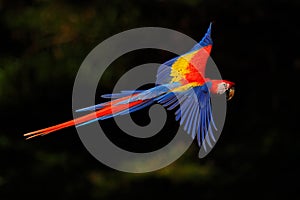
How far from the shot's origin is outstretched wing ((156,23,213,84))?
59 cm

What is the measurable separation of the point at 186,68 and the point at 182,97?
0.12ft

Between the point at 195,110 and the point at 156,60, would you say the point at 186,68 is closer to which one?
the point at 195,110

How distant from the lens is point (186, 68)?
60 cm

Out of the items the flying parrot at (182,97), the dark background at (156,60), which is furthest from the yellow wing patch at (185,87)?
the dark background at (156,60)

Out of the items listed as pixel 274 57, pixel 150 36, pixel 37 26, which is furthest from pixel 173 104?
pixel 274 57

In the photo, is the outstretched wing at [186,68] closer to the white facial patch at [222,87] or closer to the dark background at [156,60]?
the white facial patch at [222,87]

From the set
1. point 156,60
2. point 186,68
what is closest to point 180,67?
point 186,68

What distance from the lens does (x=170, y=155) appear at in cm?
135

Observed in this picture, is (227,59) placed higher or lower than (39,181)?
higher

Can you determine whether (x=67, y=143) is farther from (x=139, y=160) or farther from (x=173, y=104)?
(x=173, y=104)

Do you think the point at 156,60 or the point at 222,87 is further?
the point at 156,60

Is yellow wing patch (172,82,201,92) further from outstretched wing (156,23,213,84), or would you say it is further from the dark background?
the dark background

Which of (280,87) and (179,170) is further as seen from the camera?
(280,87)

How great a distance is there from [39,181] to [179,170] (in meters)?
0.38
